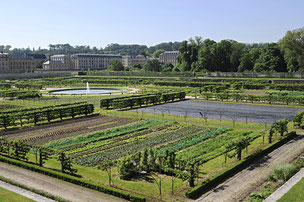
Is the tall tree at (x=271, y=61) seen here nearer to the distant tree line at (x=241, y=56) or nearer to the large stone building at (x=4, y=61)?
the distant tree line at (x=241, y=56)

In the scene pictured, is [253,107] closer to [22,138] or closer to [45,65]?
[22,138]

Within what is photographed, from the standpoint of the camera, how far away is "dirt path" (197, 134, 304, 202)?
62.6 ft

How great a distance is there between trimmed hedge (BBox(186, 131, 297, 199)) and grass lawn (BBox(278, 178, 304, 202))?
442 centimetres

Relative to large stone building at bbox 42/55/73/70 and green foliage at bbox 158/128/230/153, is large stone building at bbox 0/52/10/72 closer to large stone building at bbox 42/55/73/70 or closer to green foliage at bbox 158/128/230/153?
large stone building at bbox 42/55/73/70

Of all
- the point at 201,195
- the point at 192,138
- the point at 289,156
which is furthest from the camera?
the point at 192,138

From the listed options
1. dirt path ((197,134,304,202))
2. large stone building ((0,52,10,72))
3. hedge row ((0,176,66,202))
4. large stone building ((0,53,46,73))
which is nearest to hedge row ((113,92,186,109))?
dirt path ((197,134,304,202))

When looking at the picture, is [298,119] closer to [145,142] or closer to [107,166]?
[145,142]

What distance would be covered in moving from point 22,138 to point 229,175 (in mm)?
22489

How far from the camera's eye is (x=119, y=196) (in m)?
18.9

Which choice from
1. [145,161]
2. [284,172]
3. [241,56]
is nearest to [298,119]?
[284,172]

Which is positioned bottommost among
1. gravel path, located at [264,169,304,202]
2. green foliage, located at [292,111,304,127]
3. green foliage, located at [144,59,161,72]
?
gravel path, located at [264,169,304,202]

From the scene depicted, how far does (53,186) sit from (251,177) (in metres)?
13.5

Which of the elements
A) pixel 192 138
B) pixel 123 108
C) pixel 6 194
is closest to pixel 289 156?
pixel 192 138

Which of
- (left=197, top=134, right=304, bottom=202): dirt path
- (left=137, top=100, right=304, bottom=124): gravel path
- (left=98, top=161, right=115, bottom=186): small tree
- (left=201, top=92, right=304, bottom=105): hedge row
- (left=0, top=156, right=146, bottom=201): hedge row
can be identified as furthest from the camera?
(left=201, top=92, right=304, bottom=105): hedge row
